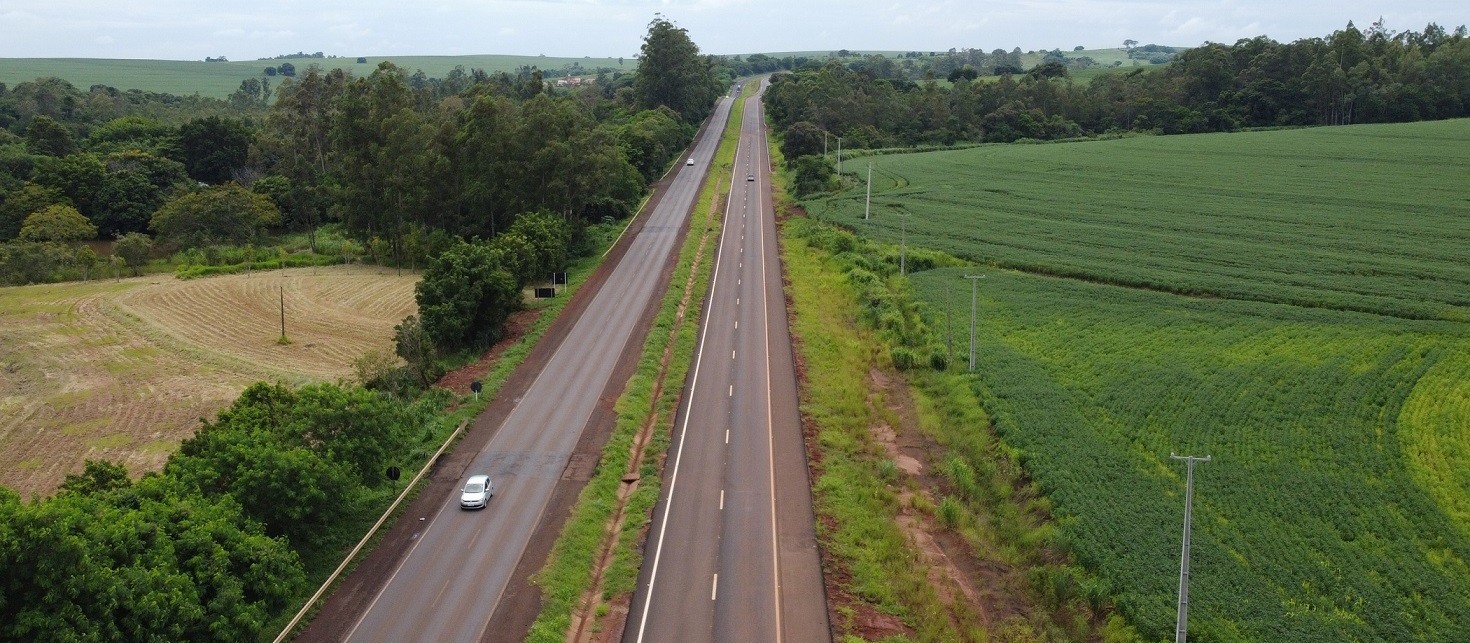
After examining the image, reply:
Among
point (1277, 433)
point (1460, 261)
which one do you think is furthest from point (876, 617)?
point (1460, 261)

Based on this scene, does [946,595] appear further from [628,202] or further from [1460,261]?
[628,202]

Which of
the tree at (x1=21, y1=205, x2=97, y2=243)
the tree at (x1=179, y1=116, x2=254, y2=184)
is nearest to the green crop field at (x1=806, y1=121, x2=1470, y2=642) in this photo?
the tree at (x1=21, y1=205, x2=97, y2=243)

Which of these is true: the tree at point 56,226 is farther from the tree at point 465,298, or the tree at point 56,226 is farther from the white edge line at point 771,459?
the white edge line at point 771,459

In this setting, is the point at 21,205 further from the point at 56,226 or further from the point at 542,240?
the point at 542,240

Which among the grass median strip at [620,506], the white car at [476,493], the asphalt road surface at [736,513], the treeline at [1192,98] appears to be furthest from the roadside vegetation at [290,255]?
the treeline at [1192,98]

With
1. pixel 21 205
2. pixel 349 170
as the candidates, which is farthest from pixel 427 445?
pixel 21 205

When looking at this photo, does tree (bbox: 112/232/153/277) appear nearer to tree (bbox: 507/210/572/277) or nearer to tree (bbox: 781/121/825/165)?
tree (bbox: 507/210/572/277)
